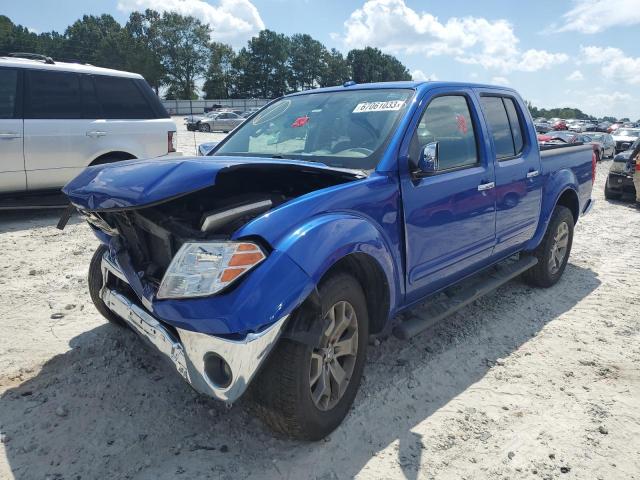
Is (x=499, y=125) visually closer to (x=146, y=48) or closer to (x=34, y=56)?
(x=34, y=56)

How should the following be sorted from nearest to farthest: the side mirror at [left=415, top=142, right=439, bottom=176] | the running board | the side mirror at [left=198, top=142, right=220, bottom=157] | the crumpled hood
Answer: the crumpled hood → the side mirror at [left=415, top=142, right=439, bottom=176] → the running board → the side mirror at [left=198, top=142, right=220, bottom=157]

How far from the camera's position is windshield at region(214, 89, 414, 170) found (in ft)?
10.4

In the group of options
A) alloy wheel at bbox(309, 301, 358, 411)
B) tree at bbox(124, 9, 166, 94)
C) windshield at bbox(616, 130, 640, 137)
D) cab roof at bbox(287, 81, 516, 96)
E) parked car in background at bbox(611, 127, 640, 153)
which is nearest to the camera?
alloy wheel at bbox(309, 301, 358, 411)

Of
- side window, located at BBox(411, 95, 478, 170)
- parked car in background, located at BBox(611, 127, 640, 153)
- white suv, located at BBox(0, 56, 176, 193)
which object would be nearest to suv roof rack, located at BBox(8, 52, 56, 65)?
white suv, located at BBox(0, 56, 176, 193)

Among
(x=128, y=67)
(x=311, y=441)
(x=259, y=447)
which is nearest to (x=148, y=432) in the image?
(x=259, y=447)

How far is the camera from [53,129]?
6641 millimetres

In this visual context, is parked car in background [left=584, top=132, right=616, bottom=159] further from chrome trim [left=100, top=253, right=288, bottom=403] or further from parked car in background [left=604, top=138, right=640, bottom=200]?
chrome trim [left=100, top=253, right=288, bottom=403]

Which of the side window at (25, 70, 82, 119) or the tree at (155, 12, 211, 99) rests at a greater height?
the tree at (155, 12, 211, 99)

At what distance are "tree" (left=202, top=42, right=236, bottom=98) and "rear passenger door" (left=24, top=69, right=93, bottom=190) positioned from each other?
89.3 metres

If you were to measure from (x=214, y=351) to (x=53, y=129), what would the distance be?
18.8 ft

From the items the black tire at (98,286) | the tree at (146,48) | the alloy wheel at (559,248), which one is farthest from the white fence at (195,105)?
the black tire at (98,286)

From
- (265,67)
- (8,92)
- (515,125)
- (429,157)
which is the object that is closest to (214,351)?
(429,157)

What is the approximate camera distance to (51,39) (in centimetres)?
9969

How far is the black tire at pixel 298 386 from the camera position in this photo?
91.4 inches
